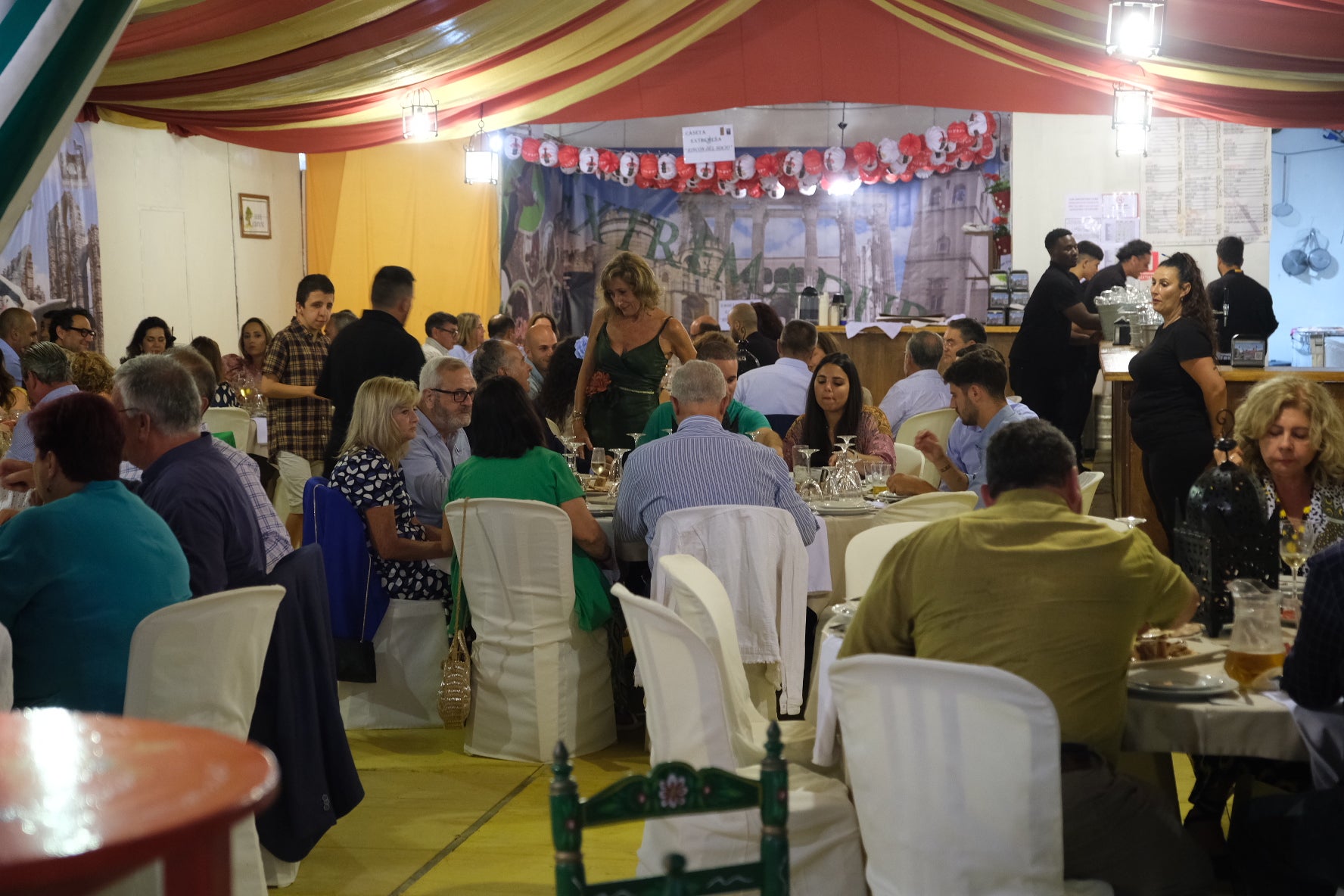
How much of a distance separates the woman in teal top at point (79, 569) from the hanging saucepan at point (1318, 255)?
1418cm

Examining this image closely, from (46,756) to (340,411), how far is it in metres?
5.55

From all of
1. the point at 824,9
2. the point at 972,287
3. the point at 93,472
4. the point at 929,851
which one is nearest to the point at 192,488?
the point at 93,472

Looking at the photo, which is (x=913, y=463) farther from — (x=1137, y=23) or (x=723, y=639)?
(x=723, y=639)

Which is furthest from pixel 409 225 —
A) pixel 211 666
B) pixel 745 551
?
pixel 211 666

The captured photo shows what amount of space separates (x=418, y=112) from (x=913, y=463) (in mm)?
4534

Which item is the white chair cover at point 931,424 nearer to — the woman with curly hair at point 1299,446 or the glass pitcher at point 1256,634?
the woman with curly hair at point 1299,446

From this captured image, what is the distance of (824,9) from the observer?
352 inches

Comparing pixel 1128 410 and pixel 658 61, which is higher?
pixel 658 61

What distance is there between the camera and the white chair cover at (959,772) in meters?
2.25

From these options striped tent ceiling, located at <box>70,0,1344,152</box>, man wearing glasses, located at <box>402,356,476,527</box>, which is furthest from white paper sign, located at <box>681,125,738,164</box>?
man wearing glasses, located at <box>402,356,476,527</box>

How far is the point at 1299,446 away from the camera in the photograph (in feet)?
12.8

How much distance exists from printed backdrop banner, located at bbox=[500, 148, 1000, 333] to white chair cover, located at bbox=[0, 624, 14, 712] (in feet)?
37.3

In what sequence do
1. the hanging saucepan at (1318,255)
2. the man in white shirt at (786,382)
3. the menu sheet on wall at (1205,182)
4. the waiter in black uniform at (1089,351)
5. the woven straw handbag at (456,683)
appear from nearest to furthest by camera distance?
the woven straw handbag at (456,683) → the man in white shirt at (786,382) → the waiter in black uniform at (1089,351) → the menu sheet on wall at (1205,182) → the hanging saucepan at (1318,255)

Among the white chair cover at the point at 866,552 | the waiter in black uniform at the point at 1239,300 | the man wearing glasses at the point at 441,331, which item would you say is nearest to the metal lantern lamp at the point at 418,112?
the man wearing glasses at the point at 441,331
